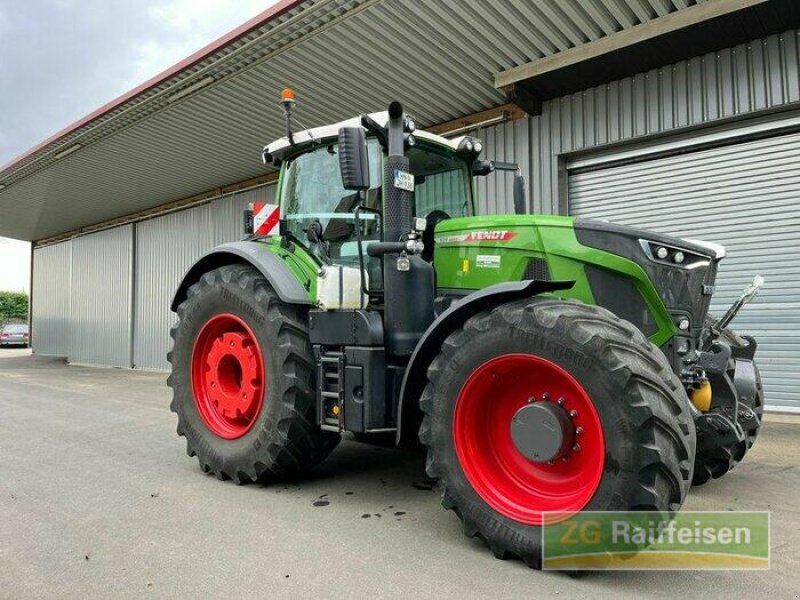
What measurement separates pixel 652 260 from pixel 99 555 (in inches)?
126

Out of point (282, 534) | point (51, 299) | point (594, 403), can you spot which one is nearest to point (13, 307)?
point (51, 299)

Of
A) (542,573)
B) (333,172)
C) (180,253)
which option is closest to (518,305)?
(542,573)

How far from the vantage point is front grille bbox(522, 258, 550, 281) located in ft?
11.2

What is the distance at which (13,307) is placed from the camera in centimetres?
4609

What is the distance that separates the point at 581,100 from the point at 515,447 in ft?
21.5

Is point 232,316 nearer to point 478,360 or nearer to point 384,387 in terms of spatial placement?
point 384,387

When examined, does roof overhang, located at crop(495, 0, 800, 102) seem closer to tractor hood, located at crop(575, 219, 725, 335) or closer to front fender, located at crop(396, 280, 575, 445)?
tractor hood, located at crop(575, 219, 725, 335)

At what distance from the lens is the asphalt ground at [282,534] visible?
8.67ft

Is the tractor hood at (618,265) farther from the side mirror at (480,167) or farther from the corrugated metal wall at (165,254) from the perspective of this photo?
the corrugated metal wall at (165,254)

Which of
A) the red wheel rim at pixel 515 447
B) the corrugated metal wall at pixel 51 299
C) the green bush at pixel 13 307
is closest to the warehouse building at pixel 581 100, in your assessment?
A: the red wheel rim at pixel 515 447

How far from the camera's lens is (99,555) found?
3033 mm

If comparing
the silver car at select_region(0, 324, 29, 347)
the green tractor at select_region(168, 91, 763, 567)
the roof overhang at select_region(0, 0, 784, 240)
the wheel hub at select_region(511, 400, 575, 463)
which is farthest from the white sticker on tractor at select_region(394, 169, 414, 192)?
the silver car at select_region(0, 324, 29, 347)

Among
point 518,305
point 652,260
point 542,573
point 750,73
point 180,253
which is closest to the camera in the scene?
point 542,573

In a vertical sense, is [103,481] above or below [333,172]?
below
